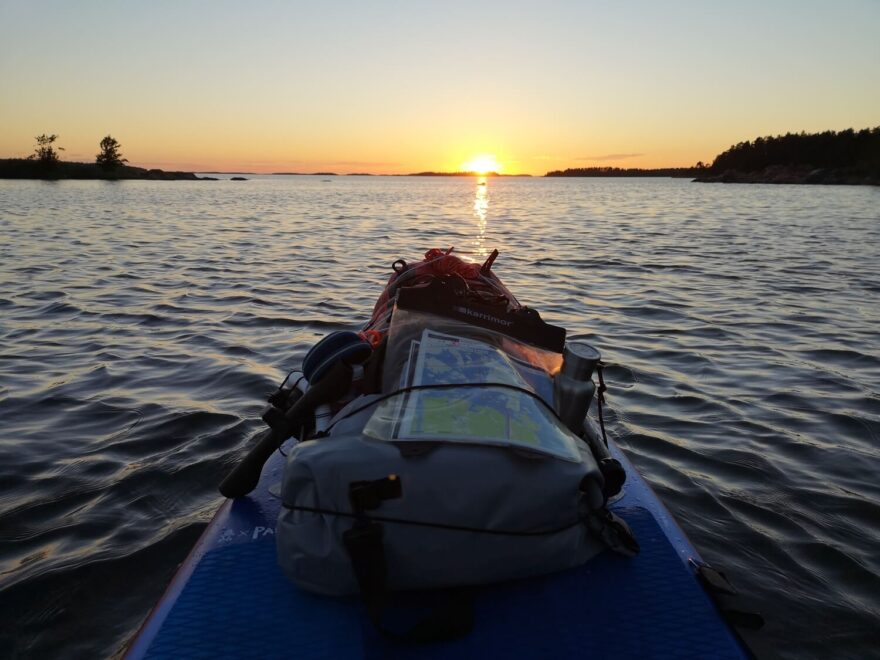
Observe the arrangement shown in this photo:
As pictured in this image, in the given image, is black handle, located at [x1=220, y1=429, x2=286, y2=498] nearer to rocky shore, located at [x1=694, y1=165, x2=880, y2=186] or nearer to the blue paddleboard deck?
the blue paddleboard deck

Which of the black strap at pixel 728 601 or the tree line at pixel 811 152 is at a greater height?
the tree line at pixel 811 152

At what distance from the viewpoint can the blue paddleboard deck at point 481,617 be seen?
1.82 m

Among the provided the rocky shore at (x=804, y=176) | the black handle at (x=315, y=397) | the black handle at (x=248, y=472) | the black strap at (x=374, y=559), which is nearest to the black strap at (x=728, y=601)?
the black strap at (x=374, y=559)

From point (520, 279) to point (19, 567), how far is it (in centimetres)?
943

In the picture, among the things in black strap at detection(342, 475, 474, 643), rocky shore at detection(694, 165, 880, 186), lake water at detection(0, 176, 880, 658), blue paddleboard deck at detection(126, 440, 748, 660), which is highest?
rocky shore at detection(694, 165, 880, 186)

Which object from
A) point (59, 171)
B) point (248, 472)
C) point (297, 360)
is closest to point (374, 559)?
point (248, 472)

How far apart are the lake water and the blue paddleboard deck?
0.33m

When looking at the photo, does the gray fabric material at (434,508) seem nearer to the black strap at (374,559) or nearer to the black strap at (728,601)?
the black strap at (374,559)

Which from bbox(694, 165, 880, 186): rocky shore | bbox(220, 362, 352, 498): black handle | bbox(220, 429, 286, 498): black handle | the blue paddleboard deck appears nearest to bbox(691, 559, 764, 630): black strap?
the blue paddleboard deck

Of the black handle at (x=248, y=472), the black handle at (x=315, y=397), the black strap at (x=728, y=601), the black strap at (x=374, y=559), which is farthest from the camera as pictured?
the black handle at (x=248, y=472)

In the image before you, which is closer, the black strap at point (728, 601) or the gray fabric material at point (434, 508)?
the gray fabric material at point (434, 508)

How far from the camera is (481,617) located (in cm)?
191

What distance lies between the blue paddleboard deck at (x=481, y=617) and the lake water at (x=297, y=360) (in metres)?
→ 0.33

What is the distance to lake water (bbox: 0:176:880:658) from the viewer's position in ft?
9.82
